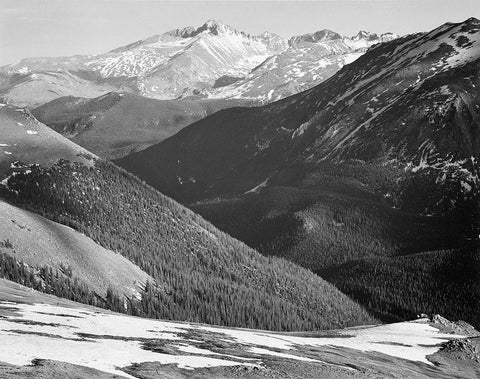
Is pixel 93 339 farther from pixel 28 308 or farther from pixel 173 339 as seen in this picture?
pixel 28 308

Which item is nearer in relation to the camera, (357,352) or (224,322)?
(357,352)

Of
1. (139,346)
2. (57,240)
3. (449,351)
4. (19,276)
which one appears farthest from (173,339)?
(57,240)

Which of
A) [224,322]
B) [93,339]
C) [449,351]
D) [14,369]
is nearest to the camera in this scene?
[14,369]

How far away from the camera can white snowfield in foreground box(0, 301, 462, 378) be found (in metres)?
65.5

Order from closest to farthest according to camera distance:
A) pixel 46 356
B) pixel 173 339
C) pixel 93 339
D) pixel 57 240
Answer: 1. pixel 46 356
2. pixel 93 339
3. pixel 173 339
4. pixel 57 240

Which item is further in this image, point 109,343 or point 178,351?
point 178,351

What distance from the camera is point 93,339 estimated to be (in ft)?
257

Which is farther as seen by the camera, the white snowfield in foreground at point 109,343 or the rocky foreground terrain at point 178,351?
A: the white snowfield in foreground at point 109,343

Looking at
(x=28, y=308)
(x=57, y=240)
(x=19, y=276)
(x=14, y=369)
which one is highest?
(x=57, y=240)

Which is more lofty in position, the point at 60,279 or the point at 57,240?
the point at 57,240

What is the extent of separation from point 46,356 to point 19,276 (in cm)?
9533

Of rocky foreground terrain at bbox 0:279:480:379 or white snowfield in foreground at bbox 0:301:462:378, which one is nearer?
rocky foreground terrain at bbox 0:279:480:379

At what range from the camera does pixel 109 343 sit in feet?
255

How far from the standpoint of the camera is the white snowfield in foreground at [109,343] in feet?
215
